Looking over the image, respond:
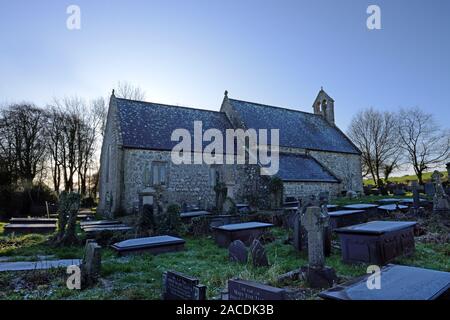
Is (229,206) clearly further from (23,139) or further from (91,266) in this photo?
(23,139)

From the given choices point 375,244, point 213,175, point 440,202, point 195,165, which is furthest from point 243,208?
point 375,244

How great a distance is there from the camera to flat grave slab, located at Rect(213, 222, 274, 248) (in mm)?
9359

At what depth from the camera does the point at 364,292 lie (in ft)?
11.5

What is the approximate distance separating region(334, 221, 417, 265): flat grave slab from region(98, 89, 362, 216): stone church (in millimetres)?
8098

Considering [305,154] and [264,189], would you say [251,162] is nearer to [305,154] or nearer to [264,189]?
[264,189]

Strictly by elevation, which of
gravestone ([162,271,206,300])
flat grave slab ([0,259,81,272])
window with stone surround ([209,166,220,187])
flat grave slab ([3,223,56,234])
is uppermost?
window with stone surround ([209,166,220,187])

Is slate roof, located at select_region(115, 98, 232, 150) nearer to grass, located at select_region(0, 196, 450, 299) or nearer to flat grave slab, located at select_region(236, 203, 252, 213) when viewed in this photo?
flat grave slab, located at select_region(236, 203, 252, 213)

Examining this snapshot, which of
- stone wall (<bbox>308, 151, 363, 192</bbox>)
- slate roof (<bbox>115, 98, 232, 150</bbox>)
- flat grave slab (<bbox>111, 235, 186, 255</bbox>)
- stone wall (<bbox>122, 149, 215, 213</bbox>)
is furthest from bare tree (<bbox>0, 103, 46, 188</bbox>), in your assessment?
stone wall (<bbox>308, 151, 363, 192</bbox>)

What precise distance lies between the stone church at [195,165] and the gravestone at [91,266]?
900 centimetres

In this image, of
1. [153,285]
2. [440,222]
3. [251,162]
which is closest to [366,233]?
[153,285]

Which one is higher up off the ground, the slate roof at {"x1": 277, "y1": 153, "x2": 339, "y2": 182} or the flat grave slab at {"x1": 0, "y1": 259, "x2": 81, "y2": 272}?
the slate roof at {"x1": 277, "y1": 153, "x2": 339, "y2": 182}

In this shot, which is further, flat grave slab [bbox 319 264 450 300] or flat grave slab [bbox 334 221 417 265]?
flat grave slab [bbox 334 221 417 265]

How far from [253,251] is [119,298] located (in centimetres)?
310

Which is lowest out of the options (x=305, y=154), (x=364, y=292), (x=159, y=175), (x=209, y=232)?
(x=209, y=232)
